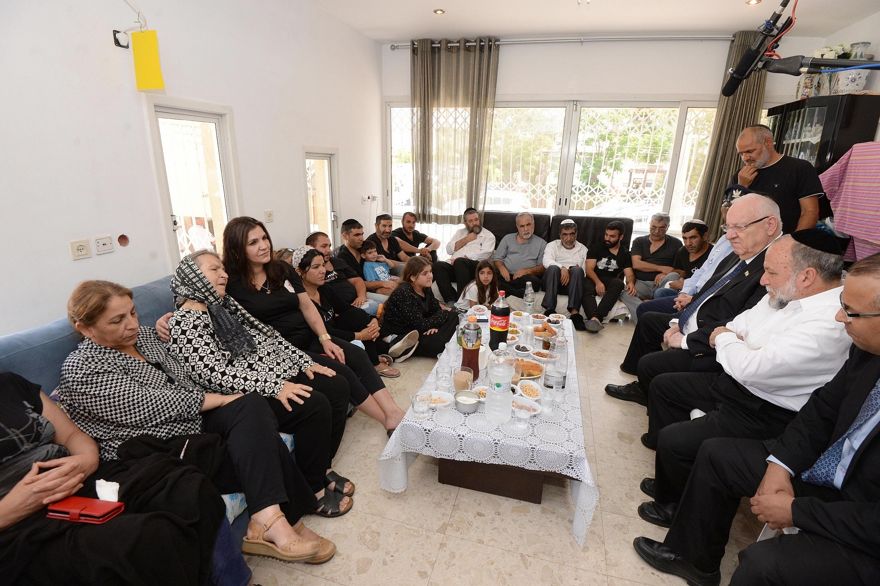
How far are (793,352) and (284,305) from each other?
229 centimetres

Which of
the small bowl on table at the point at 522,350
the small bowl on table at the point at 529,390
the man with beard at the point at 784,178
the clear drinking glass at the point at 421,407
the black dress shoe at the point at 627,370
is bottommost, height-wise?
the black dress shoe at the point at 627,370

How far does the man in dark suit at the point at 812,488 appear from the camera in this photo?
1.12 meters

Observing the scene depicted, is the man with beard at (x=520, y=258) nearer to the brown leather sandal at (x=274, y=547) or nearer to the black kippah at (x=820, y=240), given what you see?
the black kippah at (x=820, y=240)

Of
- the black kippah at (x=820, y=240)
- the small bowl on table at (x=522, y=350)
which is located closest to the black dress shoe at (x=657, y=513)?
the small bowl on table at (x=522, y=350)

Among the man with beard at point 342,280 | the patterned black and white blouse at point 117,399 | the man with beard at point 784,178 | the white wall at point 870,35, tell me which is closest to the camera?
the patterned black and white blouse at point 117,399

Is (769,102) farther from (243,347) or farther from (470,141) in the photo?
(243,347)

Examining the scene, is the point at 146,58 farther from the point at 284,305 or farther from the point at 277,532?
the point at 277,532

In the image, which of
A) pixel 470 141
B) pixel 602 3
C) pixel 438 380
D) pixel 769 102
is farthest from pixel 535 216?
pixel 438 380

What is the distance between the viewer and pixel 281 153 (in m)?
3.65

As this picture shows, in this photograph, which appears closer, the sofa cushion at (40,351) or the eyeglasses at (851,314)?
the eyeglasses at (851,314)

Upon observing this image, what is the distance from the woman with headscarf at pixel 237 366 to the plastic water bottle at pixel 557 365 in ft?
3.50

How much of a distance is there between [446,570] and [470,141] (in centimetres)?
483

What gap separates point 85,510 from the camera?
45.3 inches

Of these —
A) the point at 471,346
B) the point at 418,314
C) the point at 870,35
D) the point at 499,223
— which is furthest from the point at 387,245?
the point at 870,35
